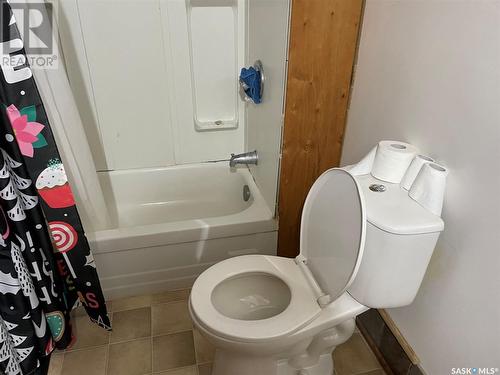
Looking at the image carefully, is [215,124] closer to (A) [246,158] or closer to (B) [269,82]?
(A) [246,158]

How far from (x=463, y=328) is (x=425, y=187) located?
414 mm

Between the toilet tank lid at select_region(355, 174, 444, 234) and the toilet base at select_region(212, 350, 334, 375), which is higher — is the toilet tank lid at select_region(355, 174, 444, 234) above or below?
above

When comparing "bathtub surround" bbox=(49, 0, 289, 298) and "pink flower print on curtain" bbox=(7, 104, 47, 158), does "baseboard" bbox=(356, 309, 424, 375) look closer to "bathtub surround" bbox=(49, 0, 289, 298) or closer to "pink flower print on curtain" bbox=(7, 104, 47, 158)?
"bathtub surround" bbox=(49, 0, 289, 298)

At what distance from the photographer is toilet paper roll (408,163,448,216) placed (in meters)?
0.98

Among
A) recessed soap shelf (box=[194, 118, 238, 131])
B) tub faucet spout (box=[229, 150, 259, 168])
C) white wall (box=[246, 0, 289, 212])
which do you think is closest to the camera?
white wall (box=[246, 0, 289, 212])

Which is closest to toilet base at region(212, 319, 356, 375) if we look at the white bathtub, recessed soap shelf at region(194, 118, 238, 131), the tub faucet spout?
the white bathtub

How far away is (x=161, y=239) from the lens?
1614mm

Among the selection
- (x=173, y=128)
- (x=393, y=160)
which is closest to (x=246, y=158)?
(x=173, y=128)

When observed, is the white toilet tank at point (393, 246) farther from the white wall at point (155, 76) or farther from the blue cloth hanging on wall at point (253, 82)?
the white wall at point (155, 76)

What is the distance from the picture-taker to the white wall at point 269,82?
1392 millimetres

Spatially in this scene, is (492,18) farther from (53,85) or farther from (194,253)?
(194,253)

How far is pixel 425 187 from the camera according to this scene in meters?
1.00

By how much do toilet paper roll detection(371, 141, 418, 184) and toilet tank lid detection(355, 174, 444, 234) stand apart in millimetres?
34

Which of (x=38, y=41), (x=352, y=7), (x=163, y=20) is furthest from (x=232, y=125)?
(x=38, y=41)
